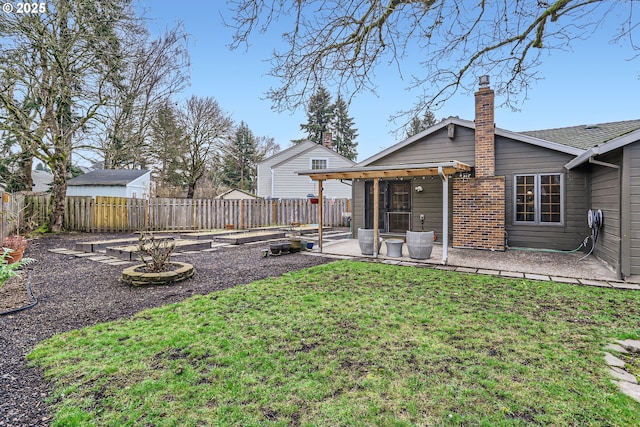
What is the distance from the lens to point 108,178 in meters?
18.3

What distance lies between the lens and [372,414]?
2.01 meters

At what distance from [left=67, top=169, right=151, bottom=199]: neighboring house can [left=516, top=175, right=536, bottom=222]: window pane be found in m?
16.9

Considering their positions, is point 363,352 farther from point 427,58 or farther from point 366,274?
point 427,58

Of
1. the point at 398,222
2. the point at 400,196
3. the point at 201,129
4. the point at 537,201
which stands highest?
the point at 201,129

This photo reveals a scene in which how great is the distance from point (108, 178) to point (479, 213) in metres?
19.1

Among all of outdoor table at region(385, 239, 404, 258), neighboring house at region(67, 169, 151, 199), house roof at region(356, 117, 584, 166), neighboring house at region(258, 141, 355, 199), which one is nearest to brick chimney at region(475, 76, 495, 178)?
house roof at region(356, 117, 584, 166)

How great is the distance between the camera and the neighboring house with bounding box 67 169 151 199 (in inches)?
697

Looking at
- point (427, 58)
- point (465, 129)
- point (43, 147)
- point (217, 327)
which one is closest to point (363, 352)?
point (217, 327)

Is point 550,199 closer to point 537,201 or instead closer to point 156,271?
point 537,201

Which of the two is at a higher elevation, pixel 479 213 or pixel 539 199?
pixel 539 199

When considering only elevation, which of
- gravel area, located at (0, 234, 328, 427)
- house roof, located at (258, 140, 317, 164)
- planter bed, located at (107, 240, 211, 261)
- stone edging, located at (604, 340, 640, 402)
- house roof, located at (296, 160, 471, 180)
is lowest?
stone edging, located at (604, 340, 640, 402)

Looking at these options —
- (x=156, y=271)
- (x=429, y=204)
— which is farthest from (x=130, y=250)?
(x=429, y=204)

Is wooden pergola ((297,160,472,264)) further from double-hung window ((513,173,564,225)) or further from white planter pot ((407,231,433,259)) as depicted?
double-hung window ((513,173,564,225))

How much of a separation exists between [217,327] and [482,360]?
8.31 feet
